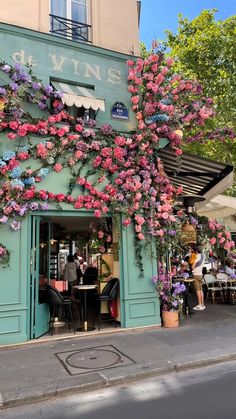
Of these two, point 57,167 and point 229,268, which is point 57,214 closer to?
point 57,167

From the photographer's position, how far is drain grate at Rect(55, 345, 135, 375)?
5156 mm

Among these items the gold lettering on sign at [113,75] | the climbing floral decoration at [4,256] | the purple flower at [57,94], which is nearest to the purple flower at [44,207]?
the climbing floral decoration at [4,256]

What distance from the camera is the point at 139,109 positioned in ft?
27.3

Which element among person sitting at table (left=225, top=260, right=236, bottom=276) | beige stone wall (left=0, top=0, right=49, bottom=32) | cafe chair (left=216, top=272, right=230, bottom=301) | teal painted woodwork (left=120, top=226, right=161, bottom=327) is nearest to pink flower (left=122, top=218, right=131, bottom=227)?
teal painted woodwork (left=120, top=226, right=161, bottom=327)

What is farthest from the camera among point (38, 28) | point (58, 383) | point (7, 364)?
point (38, 28)

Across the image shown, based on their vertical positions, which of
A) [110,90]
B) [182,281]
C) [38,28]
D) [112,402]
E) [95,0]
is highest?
[95,0]

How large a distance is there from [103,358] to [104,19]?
7.78 m

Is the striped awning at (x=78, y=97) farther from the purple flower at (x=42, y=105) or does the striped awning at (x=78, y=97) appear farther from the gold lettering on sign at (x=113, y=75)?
the gold lettering on sign at (x=113, y=75)

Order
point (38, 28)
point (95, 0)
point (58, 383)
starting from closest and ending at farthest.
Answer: point (58, 383) < point (38, 28) < point (95, 0)

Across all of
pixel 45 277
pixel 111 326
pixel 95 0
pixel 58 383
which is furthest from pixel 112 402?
pixel 95 0

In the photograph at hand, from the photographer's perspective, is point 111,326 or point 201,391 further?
point 111,326

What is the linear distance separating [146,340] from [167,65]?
621 centimetres

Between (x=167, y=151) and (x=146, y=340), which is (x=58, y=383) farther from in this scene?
(x=167, y=151)

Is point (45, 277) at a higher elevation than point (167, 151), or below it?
below
